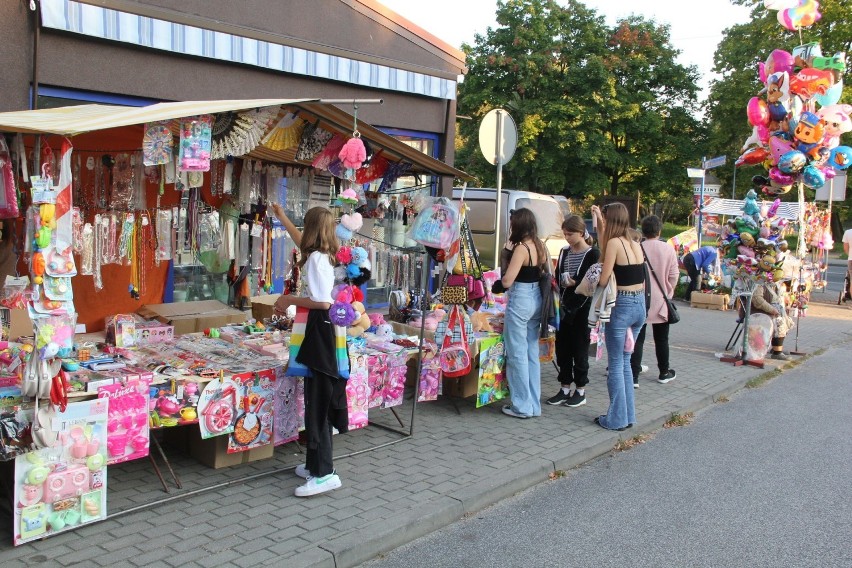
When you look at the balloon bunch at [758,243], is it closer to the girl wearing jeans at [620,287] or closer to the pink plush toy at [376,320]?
the girl wearing jeans at [620,287]

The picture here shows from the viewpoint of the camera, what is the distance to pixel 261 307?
7262mm

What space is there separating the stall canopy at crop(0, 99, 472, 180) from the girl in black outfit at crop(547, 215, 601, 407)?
1.31m

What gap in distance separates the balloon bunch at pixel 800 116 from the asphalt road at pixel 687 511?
401cm

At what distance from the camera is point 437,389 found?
20.8ft

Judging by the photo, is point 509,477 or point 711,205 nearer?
point 509,477

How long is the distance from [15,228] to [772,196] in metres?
9.67

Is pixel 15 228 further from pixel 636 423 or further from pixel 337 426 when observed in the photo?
pixel 636 423

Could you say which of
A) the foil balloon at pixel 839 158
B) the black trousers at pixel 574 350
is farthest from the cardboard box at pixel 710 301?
the black trousers at pixel 574 350

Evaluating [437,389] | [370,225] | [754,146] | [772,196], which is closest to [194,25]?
[370,225]

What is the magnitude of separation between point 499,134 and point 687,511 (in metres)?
4.93

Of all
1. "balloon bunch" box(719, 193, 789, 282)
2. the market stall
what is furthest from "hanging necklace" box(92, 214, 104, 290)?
"balloon bunch" box(719, 193, 789, 282)

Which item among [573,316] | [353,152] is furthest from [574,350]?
[353,152]

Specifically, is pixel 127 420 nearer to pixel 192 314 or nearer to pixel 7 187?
pixel 7 187

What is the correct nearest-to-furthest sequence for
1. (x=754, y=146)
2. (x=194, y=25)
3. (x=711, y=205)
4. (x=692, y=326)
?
(x=194, y=25)
(x=754, y=146)
(x=692, y=326)
(x=711, y=205)
